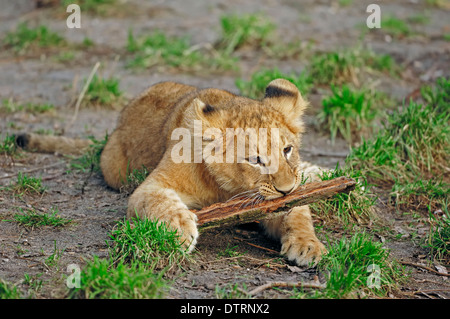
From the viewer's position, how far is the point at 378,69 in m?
10.0

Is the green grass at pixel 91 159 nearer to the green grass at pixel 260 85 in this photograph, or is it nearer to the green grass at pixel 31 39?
the green grass at pixel 260 85

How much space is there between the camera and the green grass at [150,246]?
4367mm

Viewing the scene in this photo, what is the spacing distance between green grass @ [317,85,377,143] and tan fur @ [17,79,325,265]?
8.28ft

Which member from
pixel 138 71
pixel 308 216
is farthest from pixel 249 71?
pixel 308 216

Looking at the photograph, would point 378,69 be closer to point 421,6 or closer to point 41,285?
point 421,6

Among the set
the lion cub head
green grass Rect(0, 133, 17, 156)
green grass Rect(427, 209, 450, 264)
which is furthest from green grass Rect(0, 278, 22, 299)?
green grass Rect(0, 133, 17, 156)

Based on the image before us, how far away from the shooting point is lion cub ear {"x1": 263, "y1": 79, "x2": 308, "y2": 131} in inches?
194

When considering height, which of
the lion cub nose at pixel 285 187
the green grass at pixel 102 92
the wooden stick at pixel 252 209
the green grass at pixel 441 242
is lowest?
the green grass at pixel 441 242

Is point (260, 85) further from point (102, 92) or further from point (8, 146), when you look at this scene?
point (8, 146)

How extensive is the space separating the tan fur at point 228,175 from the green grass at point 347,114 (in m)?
2.52

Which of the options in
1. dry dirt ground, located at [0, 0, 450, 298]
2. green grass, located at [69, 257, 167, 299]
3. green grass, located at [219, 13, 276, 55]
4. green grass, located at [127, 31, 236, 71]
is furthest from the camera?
green grass, located at [219, 13, 276, 55]

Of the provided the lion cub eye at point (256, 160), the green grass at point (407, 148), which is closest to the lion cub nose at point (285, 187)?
the lion cub eye at point (256, 160)

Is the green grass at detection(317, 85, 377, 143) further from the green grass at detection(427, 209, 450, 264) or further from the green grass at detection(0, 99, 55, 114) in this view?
the green grass at detection(0, 99, 55, 114)

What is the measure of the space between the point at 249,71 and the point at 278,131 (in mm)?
5683
